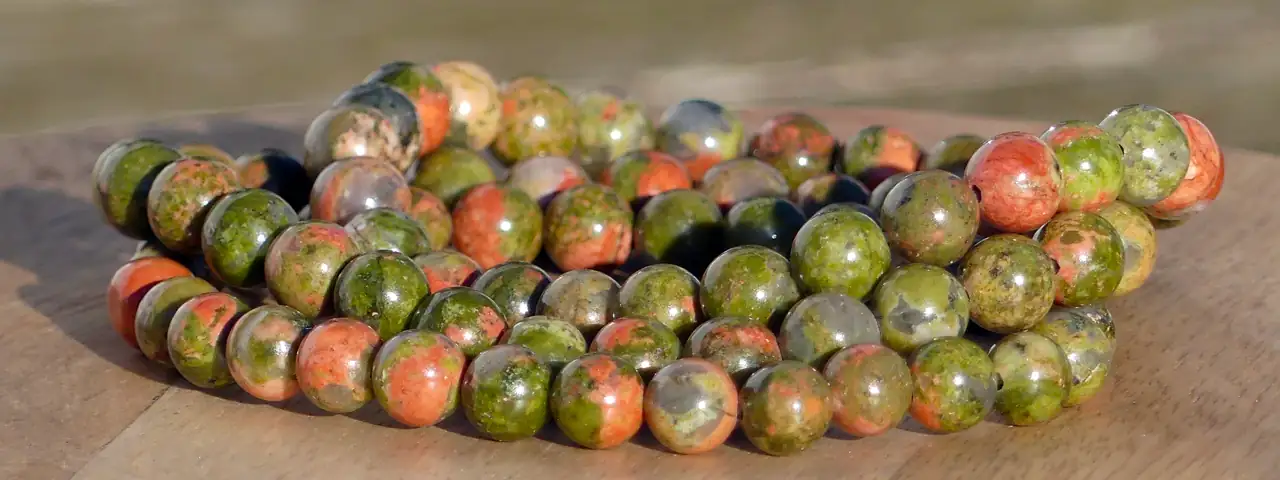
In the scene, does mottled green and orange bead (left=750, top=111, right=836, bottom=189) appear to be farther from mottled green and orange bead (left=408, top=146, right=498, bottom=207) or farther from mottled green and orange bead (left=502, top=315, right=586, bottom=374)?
mottled green and orange bead (left=502, top=315, right=586, bottom=374)

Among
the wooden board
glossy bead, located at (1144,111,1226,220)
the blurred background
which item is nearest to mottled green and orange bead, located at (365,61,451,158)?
the wooden board

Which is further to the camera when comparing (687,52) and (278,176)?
(687,52)

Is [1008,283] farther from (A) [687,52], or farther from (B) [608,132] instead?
(A) [687,52]

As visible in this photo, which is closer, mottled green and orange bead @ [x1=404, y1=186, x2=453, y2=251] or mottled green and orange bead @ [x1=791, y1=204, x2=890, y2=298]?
mottled green and orange bead @ [x1=791, y1=204, x2=890, y2=298]

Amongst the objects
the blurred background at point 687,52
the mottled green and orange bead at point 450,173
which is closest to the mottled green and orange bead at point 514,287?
the mottled green and orange bead at point 450,173

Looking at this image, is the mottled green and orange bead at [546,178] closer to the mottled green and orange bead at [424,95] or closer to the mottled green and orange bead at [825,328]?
the mottled green and orange bead at [424,95]

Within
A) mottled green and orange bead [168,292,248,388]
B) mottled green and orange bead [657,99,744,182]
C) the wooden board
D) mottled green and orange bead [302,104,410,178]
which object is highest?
mottled green and orange bead [302,104,410,178]

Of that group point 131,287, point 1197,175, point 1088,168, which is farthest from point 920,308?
point 131,287
